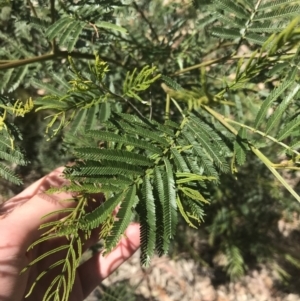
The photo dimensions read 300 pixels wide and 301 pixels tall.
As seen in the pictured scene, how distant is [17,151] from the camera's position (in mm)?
1077

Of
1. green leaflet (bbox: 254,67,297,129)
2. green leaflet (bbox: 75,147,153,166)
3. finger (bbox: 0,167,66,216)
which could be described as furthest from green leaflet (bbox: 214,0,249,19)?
finger (bbox: 0,167,66,216)

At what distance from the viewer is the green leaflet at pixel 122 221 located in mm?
859

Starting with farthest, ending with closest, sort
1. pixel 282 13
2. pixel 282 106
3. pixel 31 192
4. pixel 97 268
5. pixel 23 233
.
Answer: pixel 97 268
pixel 31 192
pixel 23 233
pixel 282 13
pixel 282 106

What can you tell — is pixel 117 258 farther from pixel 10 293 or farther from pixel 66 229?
pixel 66 229

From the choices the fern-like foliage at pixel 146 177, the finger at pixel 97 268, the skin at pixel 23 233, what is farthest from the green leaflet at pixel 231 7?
the finger at pixel 97 268

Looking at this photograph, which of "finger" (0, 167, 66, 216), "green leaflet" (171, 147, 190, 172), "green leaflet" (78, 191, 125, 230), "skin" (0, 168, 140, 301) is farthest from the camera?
"finger" (0, 167, 66, 216)

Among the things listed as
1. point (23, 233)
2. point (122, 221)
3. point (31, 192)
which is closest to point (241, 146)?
point (122, 221)

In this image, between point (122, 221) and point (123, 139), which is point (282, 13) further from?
point (122, 221)

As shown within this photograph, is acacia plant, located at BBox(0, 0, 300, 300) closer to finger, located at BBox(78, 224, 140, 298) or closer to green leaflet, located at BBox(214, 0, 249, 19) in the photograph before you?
green leaflet, located at BBox(214, 0, 249, 19)

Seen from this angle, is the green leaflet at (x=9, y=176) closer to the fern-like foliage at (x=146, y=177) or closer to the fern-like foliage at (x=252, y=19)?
the fern-like foliage at (x=146, y=177)

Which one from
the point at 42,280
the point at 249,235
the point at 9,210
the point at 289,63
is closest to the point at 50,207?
the point at 9,210

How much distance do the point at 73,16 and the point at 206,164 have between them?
60 cm

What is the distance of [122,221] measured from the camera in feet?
2.85

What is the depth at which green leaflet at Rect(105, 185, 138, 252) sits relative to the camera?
0.86 meters
